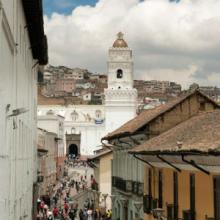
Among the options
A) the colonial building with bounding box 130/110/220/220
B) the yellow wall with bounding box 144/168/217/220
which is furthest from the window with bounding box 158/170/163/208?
the yellow wall with bounding box 144/168/217/220

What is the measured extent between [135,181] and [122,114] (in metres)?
89.5

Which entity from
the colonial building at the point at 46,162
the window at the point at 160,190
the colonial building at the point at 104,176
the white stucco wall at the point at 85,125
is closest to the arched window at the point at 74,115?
the white stucco wall at the point at 85,125

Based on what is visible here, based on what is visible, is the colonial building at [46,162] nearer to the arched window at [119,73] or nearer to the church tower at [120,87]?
the church tower at [120,87]

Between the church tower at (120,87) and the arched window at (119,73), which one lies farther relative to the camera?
the arched window at (119,73)

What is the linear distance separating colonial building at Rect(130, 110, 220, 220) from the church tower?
9182 centimetres

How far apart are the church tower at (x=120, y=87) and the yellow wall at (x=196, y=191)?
93205 mm

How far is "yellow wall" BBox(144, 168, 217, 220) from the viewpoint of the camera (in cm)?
1503

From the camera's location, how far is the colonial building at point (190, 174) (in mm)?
14289

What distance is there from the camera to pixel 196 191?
16156 millimetres

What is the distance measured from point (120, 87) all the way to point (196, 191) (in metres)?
99.3

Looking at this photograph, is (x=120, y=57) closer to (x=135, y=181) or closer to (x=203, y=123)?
(x=135, y=181)

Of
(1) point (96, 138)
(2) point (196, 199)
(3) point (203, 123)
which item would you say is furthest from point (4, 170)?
(1) point (96, 138)

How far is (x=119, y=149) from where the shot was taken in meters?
33.1

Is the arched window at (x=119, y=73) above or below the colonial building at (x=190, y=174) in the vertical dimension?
above
